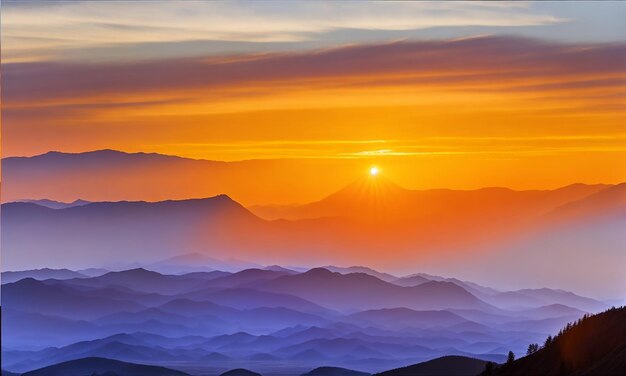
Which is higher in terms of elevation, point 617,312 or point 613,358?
point 617,312

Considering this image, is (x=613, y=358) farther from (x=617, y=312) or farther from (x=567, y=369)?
(x=617, y=312)

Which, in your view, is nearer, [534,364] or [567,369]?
[567,369]

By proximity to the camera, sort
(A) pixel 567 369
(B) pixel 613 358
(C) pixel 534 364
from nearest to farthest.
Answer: (B) pixel 613 358 < (A) pixel 567 369 < (C) pixel 534 364

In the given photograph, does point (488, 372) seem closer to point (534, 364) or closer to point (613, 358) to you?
point (534, 364)

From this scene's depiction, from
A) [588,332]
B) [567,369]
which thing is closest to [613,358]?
[567,369]

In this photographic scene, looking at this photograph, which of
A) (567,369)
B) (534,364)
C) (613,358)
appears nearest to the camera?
(613,358)

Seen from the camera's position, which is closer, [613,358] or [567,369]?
[613,358]

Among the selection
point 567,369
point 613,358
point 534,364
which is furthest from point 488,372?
point 613,358
